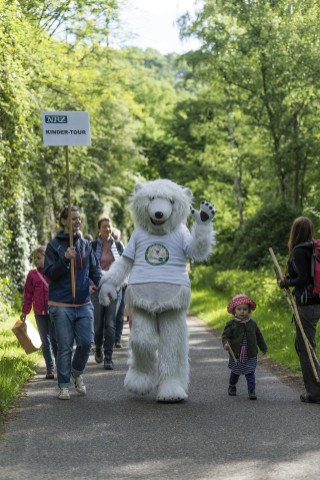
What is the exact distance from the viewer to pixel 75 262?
29.2 feet

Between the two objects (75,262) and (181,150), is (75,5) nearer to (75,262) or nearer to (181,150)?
(75,262)

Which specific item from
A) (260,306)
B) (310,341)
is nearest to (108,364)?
(310,341)

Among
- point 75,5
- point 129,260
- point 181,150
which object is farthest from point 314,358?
point 181,150

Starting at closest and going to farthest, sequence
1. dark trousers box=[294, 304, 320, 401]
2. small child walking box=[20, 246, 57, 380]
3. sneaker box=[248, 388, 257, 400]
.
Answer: dark trousers box=[294, 304, 320, 401] → sneaker box=[248, 388, 257, 400] → small child walking box=[20, 246, 57, 380]

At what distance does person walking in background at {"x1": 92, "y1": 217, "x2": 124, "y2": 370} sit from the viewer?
11062 millimetres

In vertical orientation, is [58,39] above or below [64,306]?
above

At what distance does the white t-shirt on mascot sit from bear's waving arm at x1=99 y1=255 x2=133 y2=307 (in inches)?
4.6

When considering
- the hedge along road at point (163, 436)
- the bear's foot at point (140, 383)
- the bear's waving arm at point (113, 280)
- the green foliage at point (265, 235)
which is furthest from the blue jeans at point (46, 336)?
the green foliage at point (265, 235)

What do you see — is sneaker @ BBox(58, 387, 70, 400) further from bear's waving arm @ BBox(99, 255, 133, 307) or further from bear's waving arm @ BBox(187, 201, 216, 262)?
bear's waving arm @ BBox(187, 201, 216, 262)

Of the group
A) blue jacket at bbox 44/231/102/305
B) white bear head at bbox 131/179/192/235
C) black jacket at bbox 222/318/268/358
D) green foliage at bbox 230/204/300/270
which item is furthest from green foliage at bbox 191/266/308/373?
blue jacket at bbox 44/231/102/305

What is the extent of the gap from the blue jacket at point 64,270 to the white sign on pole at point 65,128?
3.87ft

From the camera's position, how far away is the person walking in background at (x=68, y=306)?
28.7 feet

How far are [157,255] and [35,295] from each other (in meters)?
2.31

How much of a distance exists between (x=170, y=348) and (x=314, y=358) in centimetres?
141
